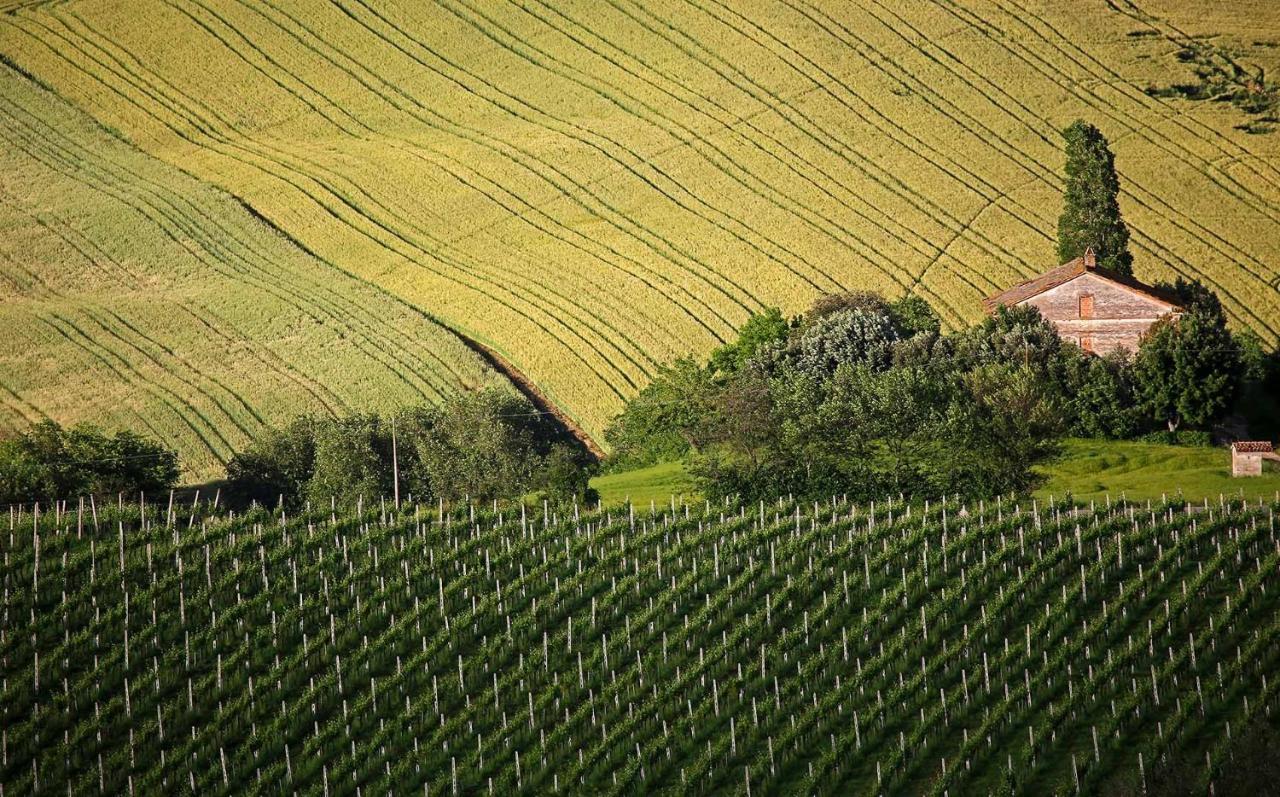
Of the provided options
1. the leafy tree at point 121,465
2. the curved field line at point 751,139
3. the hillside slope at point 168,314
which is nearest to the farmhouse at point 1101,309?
the curved field line at point 751,139

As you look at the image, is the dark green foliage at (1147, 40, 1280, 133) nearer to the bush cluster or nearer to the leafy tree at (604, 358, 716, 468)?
the bush cluster

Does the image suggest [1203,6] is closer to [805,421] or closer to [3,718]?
[805,421]

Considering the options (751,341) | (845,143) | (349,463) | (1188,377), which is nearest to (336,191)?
(845,143)

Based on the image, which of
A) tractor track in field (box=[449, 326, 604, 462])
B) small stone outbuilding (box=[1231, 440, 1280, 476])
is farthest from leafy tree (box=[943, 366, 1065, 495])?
tractor track in field (box=[449, 326, 604, 462])

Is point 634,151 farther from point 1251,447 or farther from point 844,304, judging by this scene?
point 1251,447

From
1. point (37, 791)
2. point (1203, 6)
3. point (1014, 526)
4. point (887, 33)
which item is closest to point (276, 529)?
point (37, 791)
